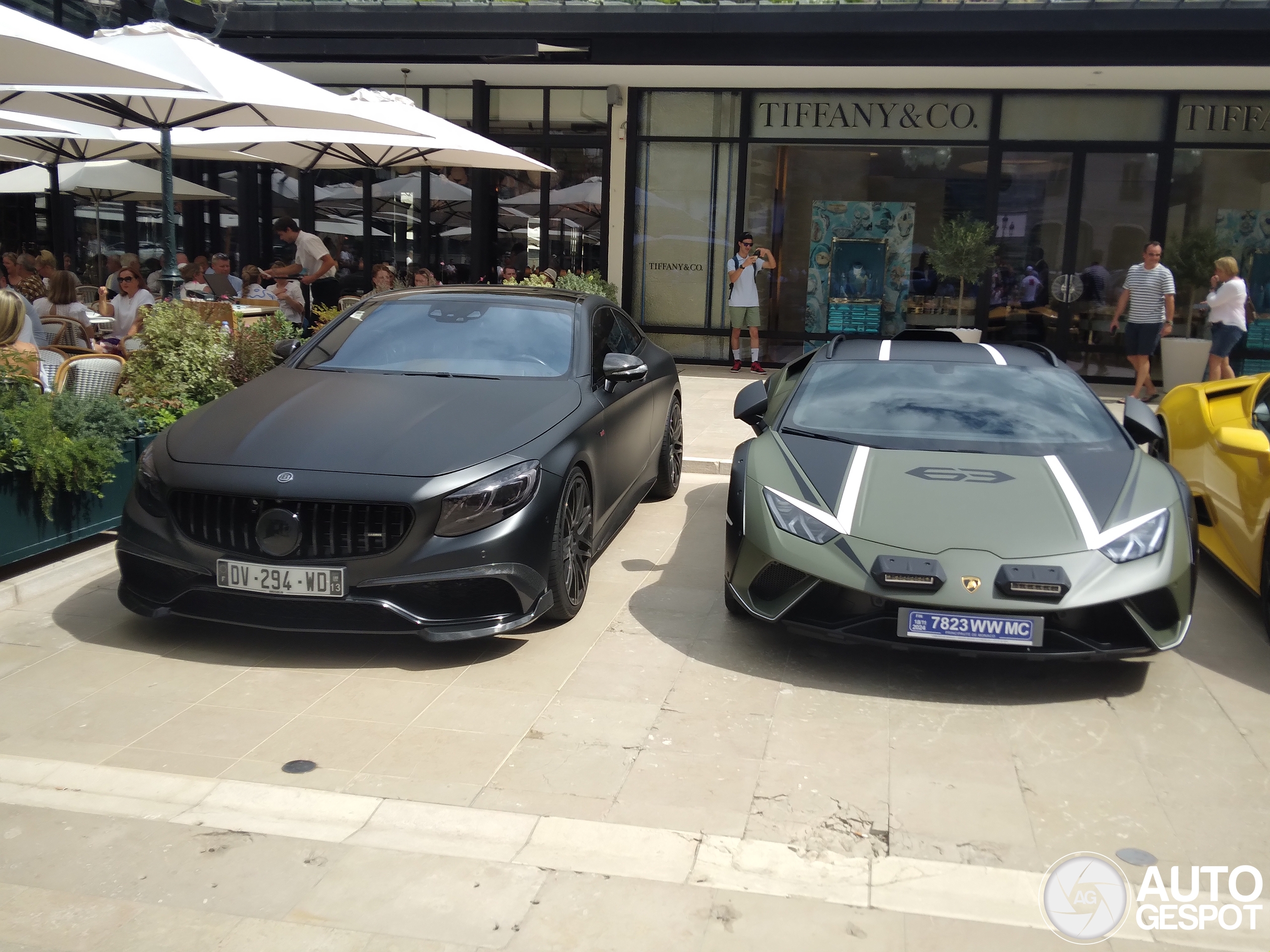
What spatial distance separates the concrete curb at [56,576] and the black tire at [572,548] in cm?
268

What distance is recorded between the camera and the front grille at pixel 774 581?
479 centimetres

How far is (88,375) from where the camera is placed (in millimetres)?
6965

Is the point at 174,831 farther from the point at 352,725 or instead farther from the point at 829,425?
the point at 829,425

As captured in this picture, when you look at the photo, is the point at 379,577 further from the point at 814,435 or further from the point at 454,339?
the point at 814,435

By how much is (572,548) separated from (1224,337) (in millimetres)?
9848

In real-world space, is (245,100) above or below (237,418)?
above

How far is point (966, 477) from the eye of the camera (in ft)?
16.8

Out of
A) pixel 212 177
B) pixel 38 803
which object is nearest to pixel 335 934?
pixel 38 803

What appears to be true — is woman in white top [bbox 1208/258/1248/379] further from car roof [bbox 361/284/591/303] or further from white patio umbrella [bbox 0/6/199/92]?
A: white patio umbrella [bbox 0/6/199/92]

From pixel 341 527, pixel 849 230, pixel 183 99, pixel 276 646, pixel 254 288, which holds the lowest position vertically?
pixel 276 646

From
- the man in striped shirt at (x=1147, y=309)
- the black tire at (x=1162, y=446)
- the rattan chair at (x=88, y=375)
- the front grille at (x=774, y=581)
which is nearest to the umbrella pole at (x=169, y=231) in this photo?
the rattan chair at (x=88, y=375)

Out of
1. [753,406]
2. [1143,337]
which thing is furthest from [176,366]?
[1143,337]

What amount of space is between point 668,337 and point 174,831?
13.2 meters

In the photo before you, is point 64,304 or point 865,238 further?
point 865,238
